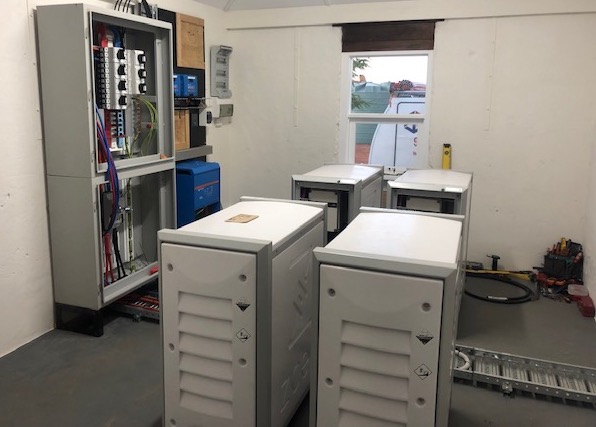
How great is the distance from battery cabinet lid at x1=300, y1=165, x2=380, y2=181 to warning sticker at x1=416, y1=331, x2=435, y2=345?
1897mm

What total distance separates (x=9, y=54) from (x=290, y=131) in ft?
9.09

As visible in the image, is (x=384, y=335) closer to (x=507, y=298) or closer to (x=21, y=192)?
(x=21, y=192)

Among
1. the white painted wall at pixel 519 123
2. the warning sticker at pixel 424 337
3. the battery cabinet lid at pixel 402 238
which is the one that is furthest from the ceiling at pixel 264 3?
the warning sticker at pixel 424 337

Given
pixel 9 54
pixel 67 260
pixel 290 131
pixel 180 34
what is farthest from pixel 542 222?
pixel 9 54

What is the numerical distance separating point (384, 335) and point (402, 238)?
1.43ft

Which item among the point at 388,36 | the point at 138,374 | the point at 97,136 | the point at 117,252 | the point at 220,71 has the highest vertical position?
the point at 388,36

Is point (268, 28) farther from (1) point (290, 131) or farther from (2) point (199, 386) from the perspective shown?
(2) point (199, 386)

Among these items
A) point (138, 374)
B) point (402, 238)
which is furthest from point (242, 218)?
point (138, 374)

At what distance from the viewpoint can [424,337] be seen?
1.59 meters

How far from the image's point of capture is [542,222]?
176 inches

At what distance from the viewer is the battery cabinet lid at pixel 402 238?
1698 mm

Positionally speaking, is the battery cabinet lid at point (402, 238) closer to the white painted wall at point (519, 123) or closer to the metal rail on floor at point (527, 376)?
the metal rail on floor at point (527, 376)

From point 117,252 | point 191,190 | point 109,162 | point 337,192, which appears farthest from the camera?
point 191,190

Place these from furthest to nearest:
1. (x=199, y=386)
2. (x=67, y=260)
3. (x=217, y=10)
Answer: (x=217, y=10), (x=67, y=260), (x=199, y=386)
